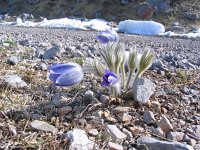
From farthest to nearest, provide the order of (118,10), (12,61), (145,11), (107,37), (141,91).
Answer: (118,10) < (145,11) < (12,61) < (107,37) < (141,91)

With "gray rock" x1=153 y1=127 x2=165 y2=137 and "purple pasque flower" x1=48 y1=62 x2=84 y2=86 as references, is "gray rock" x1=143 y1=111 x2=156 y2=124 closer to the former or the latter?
"gray rock" x1=153 y1=127 x2=165 y2=137

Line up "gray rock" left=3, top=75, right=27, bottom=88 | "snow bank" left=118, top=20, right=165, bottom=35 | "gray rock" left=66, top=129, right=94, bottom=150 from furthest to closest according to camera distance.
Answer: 1. "snow bank" left=118, top=20, right=165, bottom=35
2. "gray rock" left=3, top=75, right=27, bottom=88
3. "gray rock" left=66, top=129, right=94, bottom=150

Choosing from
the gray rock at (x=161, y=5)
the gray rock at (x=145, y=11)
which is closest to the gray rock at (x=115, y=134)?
the gray rock at (x=145, y=11)

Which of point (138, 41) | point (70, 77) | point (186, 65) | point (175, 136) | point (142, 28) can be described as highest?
point (70, 77)

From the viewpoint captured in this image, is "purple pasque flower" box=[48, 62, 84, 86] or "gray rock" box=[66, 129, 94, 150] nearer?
"gray rock" box=[66, 129, 94, 150]

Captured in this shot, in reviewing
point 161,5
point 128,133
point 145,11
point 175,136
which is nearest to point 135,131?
point 128,133

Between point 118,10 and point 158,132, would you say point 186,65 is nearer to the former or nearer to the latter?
point 158,132

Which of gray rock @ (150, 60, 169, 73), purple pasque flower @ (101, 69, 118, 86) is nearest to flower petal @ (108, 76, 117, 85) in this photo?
purple pasque flower @ (101, 69, 118, 86)

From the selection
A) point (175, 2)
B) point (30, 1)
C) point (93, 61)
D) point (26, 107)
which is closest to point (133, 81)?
point (93, 61)
